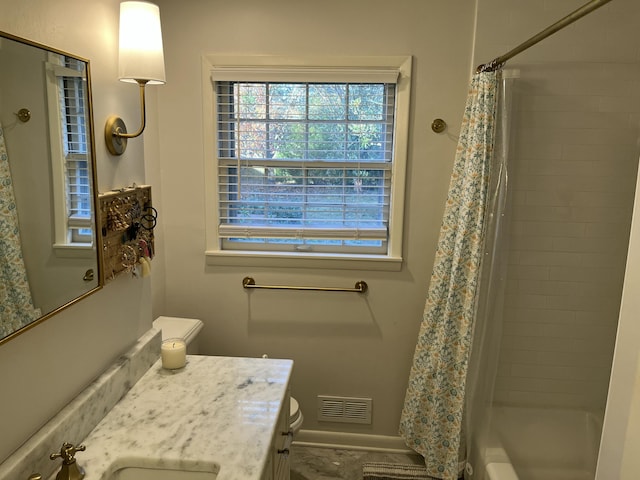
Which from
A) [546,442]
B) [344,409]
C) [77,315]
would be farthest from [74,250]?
[546,442]

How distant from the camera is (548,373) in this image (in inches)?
96.0

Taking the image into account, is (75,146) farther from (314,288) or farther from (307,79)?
(314,288)

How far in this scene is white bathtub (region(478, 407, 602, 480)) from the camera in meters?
2.24

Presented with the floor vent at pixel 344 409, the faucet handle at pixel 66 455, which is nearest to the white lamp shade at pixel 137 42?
the faucet handle at pixel 66 455

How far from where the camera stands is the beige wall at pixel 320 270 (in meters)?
2.27

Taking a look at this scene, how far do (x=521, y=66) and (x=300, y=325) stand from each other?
1594 millimetres

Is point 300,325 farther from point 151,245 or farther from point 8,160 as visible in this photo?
point 8,160

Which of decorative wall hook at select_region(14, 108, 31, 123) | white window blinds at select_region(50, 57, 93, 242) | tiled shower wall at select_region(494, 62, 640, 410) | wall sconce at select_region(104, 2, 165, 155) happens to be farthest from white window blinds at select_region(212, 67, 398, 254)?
decorative wall hook at select_region(14, 108, 31, 123)

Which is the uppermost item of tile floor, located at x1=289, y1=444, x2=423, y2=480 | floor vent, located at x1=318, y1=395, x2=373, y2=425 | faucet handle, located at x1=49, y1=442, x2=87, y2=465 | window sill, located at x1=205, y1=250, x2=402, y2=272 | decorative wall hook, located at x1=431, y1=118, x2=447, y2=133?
decorative wall hook, located at x1=431, y1=118, x2=447, y2=133

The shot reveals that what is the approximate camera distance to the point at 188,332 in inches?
89.7

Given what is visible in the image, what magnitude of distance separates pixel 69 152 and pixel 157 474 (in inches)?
33.2

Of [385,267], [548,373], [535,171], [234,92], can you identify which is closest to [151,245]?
[234,92]

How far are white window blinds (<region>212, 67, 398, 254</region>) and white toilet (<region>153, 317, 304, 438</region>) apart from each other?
459 millimetres

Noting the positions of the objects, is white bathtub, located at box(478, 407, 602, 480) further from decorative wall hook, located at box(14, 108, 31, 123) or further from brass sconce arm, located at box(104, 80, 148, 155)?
decorative wall hook, located at box(14, 108, 31, 123)
